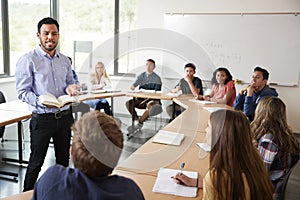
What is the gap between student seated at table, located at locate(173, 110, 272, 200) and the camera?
4.18ft

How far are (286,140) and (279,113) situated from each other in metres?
0.20

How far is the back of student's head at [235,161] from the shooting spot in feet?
4.18

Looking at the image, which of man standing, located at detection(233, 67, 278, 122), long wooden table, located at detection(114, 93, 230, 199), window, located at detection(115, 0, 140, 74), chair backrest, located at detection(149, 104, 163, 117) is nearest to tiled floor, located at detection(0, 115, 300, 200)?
long wooden table, located at detection(114, 93, 230, 199)

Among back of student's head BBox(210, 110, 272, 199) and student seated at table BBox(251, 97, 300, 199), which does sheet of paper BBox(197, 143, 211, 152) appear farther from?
back of student's head BBox(210, 110, 272, 199)

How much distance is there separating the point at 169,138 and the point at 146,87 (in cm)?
260

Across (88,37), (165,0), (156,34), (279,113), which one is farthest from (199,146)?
(88,37)

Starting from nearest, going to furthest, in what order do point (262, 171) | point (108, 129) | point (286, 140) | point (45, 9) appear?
point (108, 129), point (262, 171), point (286, 140), point (45, 9)

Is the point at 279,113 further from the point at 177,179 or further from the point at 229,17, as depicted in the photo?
the point at 229,17

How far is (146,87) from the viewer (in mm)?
4848

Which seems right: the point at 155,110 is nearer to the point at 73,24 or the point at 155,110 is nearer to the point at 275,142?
the point at 73,24

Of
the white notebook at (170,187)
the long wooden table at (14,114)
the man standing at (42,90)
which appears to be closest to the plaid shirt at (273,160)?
the white notebook at (170,187)

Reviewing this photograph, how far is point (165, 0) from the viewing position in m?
5.33

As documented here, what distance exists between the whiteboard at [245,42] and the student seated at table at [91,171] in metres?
4.36

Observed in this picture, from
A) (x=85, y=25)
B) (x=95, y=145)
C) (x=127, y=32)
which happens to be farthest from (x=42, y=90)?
(x=85, y=25)
